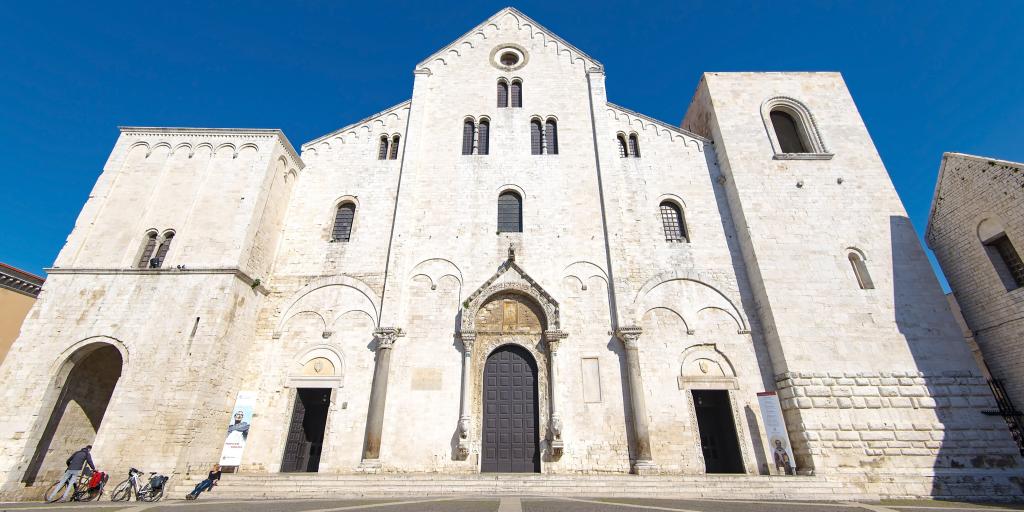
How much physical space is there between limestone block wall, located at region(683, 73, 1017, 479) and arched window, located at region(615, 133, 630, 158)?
3.47 meters

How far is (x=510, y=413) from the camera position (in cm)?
1270

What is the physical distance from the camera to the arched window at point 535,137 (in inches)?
669

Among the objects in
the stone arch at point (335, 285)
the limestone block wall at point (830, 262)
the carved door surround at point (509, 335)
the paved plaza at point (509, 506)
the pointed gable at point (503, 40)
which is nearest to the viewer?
the paved plaza at point (509, 506)

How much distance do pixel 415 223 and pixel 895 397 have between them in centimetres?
1512

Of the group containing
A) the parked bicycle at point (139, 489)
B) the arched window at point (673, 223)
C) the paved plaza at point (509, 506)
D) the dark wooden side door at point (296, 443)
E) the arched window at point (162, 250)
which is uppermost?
the arched window at point (673, 223)

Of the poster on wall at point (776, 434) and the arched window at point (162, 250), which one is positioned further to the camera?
the arched window at point (162, 250)

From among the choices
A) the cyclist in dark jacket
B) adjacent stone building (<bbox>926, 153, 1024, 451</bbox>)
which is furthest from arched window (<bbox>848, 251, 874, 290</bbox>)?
the cyclist in dark jacket

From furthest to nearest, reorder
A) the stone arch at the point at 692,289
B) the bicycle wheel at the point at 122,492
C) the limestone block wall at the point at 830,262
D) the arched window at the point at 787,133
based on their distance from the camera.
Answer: the arched window at the point at 787,133
the stone arch at the point at 692,289
the limestone block wall at the point at 830,262
the bicycle wheel at the point at 122,492

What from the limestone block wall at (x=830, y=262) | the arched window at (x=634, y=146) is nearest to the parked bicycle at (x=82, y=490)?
the limestone block wall at (x=830, y=262)

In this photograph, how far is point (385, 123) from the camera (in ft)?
57.9

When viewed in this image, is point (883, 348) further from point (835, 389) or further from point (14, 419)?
point (14, 419)

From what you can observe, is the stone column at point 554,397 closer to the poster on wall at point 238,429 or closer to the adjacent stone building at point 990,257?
the poster on wall at point 238,429

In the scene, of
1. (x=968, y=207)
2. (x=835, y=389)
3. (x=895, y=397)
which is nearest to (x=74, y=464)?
(x=835, y=389)

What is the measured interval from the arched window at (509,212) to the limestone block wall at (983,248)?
45.6 ft
